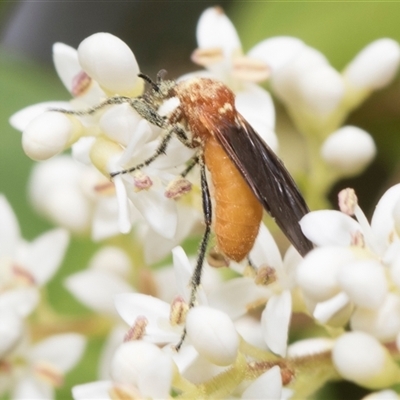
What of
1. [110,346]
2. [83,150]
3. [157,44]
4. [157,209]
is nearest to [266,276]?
[157,209]

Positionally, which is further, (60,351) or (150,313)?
(60,351)

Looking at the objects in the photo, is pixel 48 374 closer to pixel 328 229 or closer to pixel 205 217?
pixel 205 217

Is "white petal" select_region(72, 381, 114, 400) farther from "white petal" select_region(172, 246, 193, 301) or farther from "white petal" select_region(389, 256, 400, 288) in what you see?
"white petal" select_region(389, 256, 400, 288)

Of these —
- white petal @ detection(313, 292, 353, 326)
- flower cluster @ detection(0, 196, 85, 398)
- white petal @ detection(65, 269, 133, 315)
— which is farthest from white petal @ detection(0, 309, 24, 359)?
white petal @ detection(313, 292, 353, 326)

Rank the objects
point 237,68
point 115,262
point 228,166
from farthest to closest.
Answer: point 115,262 → point 237,68 → point 228,166

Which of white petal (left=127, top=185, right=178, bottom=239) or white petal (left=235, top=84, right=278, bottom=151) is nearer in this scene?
white petal (left=127, top=185, right=178, bottom=239)

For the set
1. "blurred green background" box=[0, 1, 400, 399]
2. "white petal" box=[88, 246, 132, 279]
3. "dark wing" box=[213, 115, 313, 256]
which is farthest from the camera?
"blurred green background" box=[0, 1, 400, 399]

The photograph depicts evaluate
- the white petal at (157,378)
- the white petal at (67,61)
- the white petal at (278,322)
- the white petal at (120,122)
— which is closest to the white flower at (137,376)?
the white petal at (157,378)
